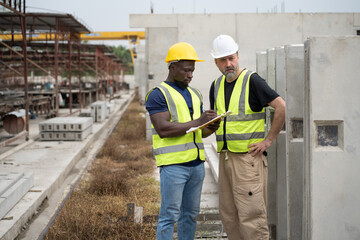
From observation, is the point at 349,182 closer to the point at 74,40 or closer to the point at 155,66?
the point at 155,66

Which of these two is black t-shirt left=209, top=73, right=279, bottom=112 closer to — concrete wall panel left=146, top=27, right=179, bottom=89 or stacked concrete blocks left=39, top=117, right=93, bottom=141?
concrete wall panel left=146, top=27, right=179, bottom=89

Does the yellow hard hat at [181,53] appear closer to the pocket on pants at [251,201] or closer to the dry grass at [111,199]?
the pocket on pants at [251,201]

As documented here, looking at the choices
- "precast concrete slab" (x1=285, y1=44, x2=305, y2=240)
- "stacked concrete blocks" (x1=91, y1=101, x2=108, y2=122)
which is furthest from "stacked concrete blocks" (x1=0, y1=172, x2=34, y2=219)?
"stacked concrete blocks" (x1=91, y1=101, x2=108, y2=122)

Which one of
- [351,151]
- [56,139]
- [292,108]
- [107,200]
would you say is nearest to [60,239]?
[107,200]

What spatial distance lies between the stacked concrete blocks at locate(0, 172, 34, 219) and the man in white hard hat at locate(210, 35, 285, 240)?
3.05m

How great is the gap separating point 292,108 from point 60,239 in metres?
2.95

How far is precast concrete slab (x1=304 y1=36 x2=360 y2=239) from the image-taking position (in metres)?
2.90

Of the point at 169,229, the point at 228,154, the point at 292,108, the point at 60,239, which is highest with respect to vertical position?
the point at 292,108

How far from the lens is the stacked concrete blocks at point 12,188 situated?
528cm

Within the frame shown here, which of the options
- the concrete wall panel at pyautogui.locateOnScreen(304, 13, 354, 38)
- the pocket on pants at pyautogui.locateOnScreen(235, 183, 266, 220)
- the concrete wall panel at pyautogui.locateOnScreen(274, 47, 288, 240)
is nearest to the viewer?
the pocket on pants at pyautogui.locateOnScreen(235, 183, 266, 220)

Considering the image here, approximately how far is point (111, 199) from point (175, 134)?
10.2ft

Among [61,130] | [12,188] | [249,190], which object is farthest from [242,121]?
[61,130]

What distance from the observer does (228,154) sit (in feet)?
12.7

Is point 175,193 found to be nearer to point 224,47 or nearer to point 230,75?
point 230,75
